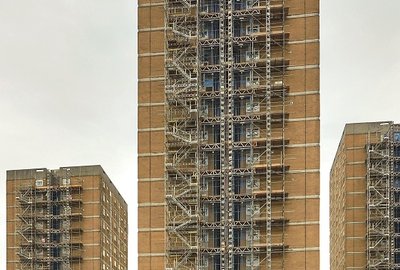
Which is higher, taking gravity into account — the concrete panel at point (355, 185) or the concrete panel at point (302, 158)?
the concrete panel at point (302, 158)

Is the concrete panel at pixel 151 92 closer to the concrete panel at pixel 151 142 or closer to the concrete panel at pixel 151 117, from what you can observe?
the concrete panel at pixel 151 117

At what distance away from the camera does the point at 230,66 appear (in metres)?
58.5

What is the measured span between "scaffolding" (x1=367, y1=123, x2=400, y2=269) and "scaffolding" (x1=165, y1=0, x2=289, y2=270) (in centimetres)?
4342

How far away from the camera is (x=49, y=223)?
104188 millimetres

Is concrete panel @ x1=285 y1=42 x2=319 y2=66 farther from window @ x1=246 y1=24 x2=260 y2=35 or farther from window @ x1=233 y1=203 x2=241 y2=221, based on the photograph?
window @ x1=233 y1=203 x2=241 y2=221

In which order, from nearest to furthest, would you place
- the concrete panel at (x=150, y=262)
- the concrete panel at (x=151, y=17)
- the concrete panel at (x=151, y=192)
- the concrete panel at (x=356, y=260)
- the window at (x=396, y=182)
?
1. the concrete panel at (x=150, y=262)
2. the concrete panel at (x=151, y=192)
3. the concrete panel at (x=151, y=17)
4. the window at (x=396, y=182)
5. the concrete panel at (x=356, y=260)

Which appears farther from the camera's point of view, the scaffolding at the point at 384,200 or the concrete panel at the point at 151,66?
the scaffolding at the point at 384,200

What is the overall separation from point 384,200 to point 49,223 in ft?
201

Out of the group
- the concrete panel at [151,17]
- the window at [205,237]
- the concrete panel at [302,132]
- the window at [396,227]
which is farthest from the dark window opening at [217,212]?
the window at [396,227]

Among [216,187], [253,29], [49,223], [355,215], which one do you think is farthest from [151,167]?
[355,215]

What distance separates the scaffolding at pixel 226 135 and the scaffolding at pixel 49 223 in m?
52.6

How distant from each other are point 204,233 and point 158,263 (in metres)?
6.50

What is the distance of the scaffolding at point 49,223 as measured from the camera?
10362 centimetres

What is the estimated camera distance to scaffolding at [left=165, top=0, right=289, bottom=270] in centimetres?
5609
